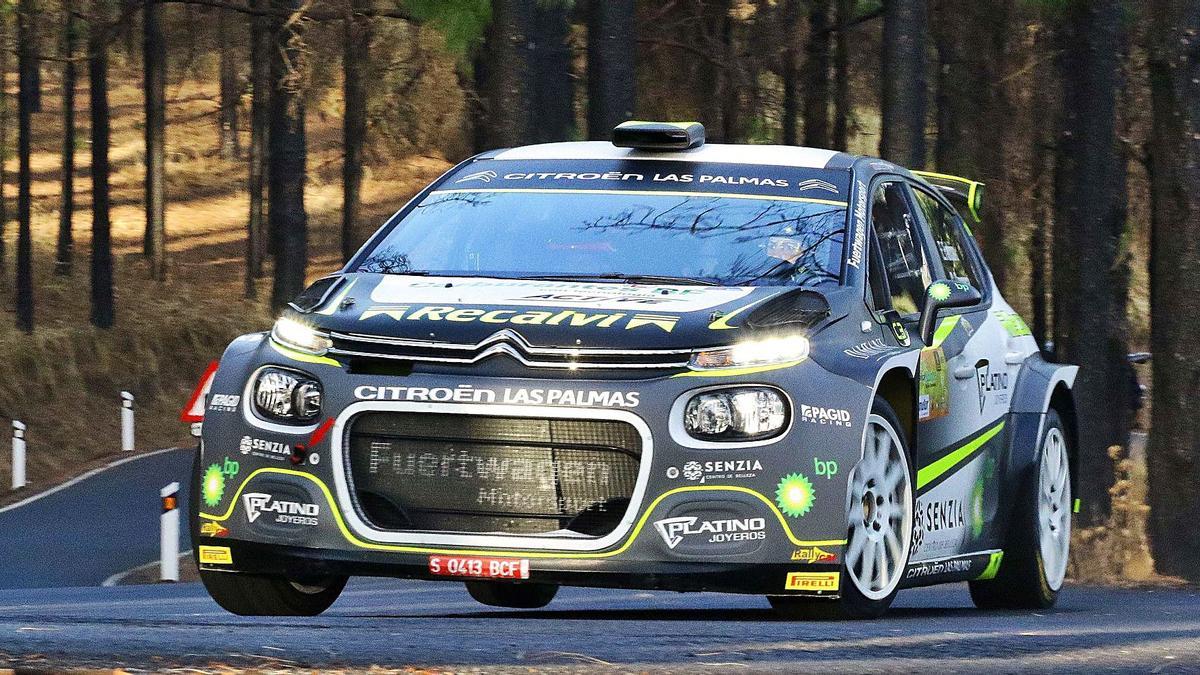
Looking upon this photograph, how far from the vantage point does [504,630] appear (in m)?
6.75

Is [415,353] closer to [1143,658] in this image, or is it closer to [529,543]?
[529,543]

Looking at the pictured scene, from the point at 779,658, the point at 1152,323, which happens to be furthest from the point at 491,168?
the point at 1152,323

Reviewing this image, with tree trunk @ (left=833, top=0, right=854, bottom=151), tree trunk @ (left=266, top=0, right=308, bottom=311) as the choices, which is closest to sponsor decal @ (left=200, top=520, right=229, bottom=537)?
tree trunk @ (left=833, top=0, right=854, bottom=151)

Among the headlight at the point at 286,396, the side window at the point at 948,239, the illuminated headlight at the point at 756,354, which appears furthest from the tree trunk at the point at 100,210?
the illuminated headlight at the point at 756,354

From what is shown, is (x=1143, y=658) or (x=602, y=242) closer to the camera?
(x=1143, y=658)

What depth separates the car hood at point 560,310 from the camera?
686 cm

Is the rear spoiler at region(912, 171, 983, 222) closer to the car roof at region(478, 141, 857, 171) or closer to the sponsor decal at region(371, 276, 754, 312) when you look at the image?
the car roof at region(478, 141, 857, 171)

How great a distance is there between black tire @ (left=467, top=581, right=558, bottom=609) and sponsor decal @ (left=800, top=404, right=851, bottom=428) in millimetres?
2858

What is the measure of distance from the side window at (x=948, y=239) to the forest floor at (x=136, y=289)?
64.2ft

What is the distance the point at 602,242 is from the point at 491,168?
0.90m

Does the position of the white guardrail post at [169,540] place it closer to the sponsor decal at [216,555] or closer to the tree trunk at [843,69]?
the sponsor decal at [216,555]

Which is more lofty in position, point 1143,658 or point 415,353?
point 415,353

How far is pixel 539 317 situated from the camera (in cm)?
695

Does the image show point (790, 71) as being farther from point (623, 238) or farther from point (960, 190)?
point (623, 238)
